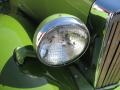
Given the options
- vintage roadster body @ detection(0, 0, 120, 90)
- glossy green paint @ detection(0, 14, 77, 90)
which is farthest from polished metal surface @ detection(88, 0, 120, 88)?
glossy green paint @ detection(0, 14, 77, 90)

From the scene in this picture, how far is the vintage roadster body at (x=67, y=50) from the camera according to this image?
1.42 m

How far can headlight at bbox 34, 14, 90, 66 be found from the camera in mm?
1379

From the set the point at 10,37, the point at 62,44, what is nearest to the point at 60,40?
the point at 62,44

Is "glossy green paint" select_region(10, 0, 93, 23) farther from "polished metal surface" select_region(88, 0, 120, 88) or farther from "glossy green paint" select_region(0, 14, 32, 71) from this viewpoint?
"glossy green paint" select_region(0, 14, 32, 71)

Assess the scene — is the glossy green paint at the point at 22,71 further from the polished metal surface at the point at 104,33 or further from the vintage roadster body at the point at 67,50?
the polished metal surface at the point at 104,33

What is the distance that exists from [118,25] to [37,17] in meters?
0.68

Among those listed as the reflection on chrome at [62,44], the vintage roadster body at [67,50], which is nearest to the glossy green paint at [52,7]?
the vintage roadster body at [67,50]

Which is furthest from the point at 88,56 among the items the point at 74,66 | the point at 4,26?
the point at 4,26

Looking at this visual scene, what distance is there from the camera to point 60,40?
1.45 meters

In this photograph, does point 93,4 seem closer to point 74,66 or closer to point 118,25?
point 118,25

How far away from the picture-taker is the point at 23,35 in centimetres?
169

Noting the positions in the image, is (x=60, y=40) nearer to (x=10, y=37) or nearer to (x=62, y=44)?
(x=62, y=44)

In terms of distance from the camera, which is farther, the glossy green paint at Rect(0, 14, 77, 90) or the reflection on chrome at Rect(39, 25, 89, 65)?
the glossy green paint at Rect(0, 14, 77, 90)

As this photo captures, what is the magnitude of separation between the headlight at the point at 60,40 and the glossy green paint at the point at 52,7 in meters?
0.14
